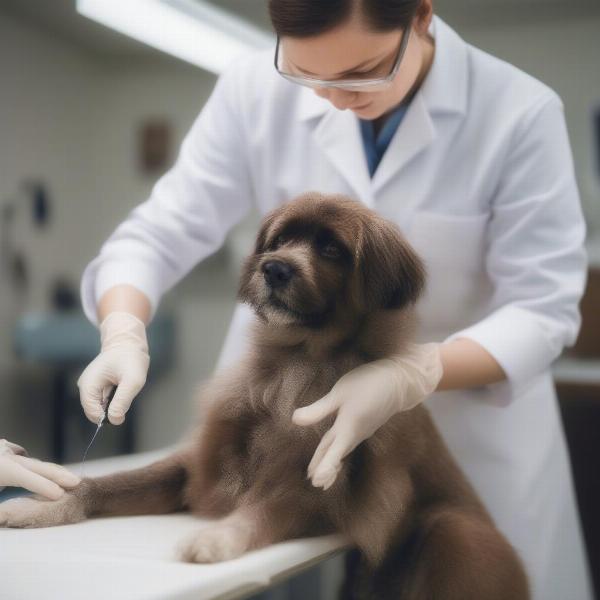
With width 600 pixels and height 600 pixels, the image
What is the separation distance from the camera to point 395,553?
101cm

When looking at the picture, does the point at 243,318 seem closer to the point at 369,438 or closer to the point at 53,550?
the point at 369,438

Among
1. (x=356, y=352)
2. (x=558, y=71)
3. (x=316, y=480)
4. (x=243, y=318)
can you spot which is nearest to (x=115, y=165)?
(x=243, y=318)

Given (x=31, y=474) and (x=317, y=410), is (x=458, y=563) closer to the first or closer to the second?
(x=317, y=410)

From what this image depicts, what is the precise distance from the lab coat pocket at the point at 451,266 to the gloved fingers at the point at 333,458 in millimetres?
269

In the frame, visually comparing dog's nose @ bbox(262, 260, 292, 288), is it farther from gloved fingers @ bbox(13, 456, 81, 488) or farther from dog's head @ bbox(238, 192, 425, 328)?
gloved fingers @ bbox(13, 456, 81, 488)

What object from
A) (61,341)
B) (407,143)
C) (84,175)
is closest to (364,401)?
(407,143)

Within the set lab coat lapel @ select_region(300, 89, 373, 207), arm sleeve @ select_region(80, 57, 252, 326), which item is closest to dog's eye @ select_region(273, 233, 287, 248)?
lab coat lapel @ select_region(300, 89, 373, 207)

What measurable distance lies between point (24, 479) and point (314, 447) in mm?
332

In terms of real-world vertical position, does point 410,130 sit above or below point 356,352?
above

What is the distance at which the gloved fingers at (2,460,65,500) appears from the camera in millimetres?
844

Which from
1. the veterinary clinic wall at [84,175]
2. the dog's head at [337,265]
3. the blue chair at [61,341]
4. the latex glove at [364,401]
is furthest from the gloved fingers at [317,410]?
the blue chair at [61,341]

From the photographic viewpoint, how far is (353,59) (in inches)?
36.8

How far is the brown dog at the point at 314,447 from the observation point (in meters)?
0.89

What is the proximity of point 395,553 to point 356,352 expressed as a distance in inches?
11.1
